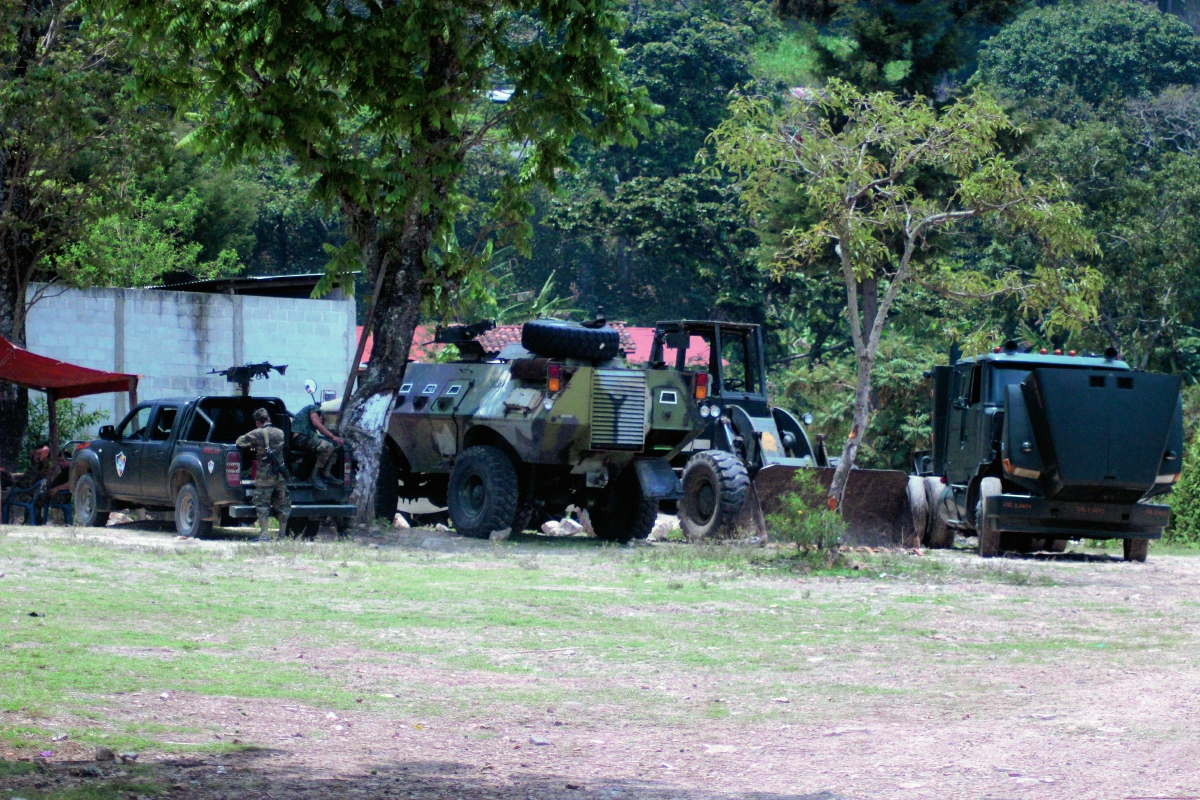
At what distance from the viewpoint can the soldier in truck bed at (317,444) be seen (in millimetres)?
16562

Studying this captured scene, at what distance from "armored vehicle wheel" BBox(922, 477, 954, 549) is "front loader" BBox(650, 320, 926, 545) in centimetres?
10

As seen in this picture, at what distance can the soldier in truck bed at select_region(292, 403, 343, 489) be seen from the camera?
16.6m

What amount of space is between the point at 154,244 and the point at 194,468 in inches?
887

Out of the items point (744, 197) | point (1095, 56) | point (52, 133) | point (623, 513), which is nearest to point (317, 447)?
point (623, 513)

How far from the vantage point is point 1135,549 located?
58.8 ft

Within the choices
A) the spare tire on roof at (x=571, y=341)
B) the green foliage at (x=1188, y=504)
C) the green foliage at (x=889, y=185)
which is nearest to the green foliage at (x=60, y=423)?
the spare tire on roof at (x=571, y=341)

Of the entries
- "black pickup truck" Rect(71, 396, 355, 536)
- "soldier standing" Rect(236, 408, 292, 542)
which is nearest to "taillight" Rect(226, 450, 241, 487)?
"black pickup truck" Rect(71, 396, 355, 536)

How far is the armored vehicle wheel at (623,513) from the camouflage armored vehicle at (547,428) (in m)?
0.01

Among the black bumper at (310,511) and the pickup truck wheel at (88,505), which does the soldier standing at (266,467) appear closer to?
the black bumper at (310,511)

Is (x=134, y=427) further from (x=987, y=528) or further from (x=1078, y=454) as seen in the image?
(x=1078, y=454)

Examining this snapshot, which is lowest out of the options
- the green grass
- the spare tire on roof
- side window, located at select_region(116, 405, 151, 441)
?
the green grass

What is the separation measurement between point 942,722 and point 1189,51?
201ft

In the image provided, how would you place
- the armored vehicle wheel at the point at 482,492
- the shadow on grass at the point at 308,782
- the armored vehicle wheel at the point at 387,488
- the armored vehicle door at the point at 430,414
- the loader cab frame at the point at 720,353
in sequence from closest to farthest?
the shadow on grass at the point at 308,782 → the armored vehicle wheel at the point at 482,492 → the armored vehicle door at the point at 430,414 → the armored vehicle wheel at the point at 387,488 → the loader cab frame at the point at 720,353

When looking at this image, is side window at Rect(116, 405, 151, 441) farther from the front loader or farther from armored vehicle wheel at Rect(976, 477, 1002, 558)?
armored vehicle wheel at Rect(976, 477, 1002, 558)
